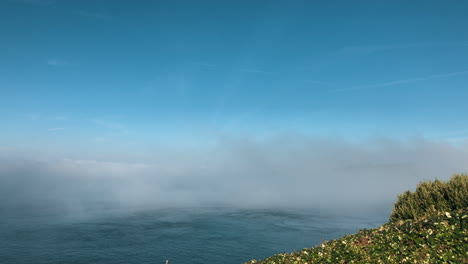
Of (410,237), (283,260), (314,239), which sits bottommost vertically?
(314,239)

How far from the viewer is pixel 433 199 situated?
29234 mm

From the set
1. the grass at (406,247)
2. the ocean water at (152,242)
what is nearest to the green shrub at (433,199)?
the grass at (406,247)

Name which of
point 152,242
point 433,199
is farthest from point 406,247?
point 152,242

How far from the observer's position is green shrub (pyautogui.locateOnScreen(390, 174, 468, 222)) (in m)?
27.0

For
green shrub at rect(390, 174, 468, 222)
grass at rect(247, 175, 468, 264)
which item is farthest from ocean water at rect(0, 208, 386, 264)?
grass at rect(247, 175, 468, 264)

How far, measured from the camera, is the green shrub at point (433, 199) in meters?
27.0

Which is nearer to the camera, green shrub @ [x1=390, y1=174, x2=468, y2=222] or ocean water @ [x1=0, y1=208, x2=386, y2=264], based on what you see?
green shrub @ [x1=390, y1=174, x2=468, y2=222]

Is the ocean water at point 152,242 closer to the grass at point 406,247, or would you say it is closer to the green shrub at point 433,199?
the green shrub at point 433,199

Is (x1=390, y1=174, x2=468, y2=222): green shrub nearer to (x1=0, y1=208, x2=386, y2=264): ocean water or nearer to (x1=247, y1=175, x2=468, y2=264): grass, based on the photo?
(x1=247, y1=175, x2=468, y2=264): grass

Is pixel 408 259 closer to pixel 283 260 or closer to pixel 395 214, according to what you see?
pixel 283 260

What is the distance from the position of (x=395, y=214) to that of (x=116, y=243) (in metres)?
110

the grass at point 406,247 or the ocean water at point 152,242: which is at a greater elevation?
the grass at point 406,247

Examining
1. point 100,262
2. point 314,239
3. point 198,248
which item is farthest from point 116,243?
point 314,239

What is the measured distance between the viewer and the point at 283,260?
52.0ft
